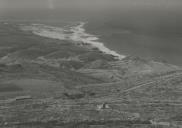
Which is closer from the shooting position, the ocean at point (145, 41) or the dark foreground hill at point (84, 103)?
the dark foreground hill at point (84, 103)

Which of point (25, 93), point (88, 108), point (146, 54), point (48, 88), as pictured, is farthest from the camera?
point (146, 54)

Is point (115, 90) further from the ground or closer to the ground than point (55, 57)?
further from the ground

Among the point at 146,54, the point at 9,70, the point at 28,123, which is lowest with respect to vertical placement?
the point at 146,54

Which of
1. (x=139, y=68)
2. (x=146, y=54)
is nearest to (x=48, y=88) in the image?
(x=139, y=68)

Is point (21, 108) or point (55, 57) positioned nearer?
point (21, 108)

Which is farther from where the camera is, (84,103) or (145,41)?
(145,41)

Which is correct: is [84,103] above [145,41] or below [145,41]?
above

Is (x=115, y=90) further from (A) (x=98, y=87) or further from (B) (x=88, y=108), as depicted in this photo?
(B) (x=88, y=108)

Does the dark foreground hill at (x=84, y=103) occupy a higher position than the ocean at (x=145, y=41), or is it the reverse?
the dark foreground hill at (x=84, y=103)

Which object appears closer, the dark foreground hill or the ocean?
the dark foreground hill

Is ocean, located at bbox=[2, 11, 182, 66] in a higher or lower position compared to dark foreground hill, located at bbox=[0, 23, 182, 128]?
lower

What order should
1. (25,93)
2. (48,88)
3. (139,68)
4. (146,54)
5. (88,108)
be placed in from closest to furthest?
(88,108) → (25,93) → (48,88) → (139,68) → (146,54)
